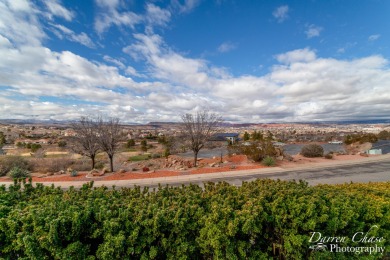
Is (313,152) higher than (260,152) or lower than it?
lower

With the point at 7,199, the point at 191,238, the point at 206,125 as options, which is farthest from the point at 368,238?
the point at 206,125

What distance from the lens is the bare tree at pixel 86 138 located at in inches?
744

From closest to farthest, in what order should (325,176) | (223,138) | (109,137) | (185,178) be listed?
(325,176)
(185,178)
(109,137)
(223,138)

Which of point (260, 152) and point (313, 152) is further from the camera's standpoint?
point (313, 152)

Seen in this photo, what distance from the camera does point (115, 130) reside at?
19141mm

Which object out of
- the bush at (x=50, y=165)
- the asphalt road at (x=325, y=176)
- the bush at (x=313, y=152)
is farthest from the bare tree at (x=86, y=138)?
the bush at (x=313, y=152)

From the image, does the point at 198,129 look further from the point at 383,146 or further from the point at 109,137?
the point at 383,146

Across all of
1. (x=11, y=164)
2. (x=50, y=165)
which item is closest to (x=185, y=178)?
(x=50, y=165)

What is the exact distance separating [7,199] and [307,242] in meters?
5.72

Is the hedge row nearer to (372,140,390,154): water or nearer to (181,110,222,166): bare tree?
(181,110,222,166): bare tree

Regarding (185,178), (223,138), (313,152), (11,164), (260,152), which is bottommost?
(223,138)

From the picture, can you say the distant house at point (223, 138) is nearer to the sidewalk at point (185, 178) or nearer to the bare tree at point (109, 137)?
the sidewalk at point (185, 178)

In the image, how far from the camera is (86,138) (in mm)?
18938

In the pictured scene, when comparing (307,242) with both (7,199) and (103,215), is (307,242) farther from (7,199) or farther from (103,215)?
(7,199)
